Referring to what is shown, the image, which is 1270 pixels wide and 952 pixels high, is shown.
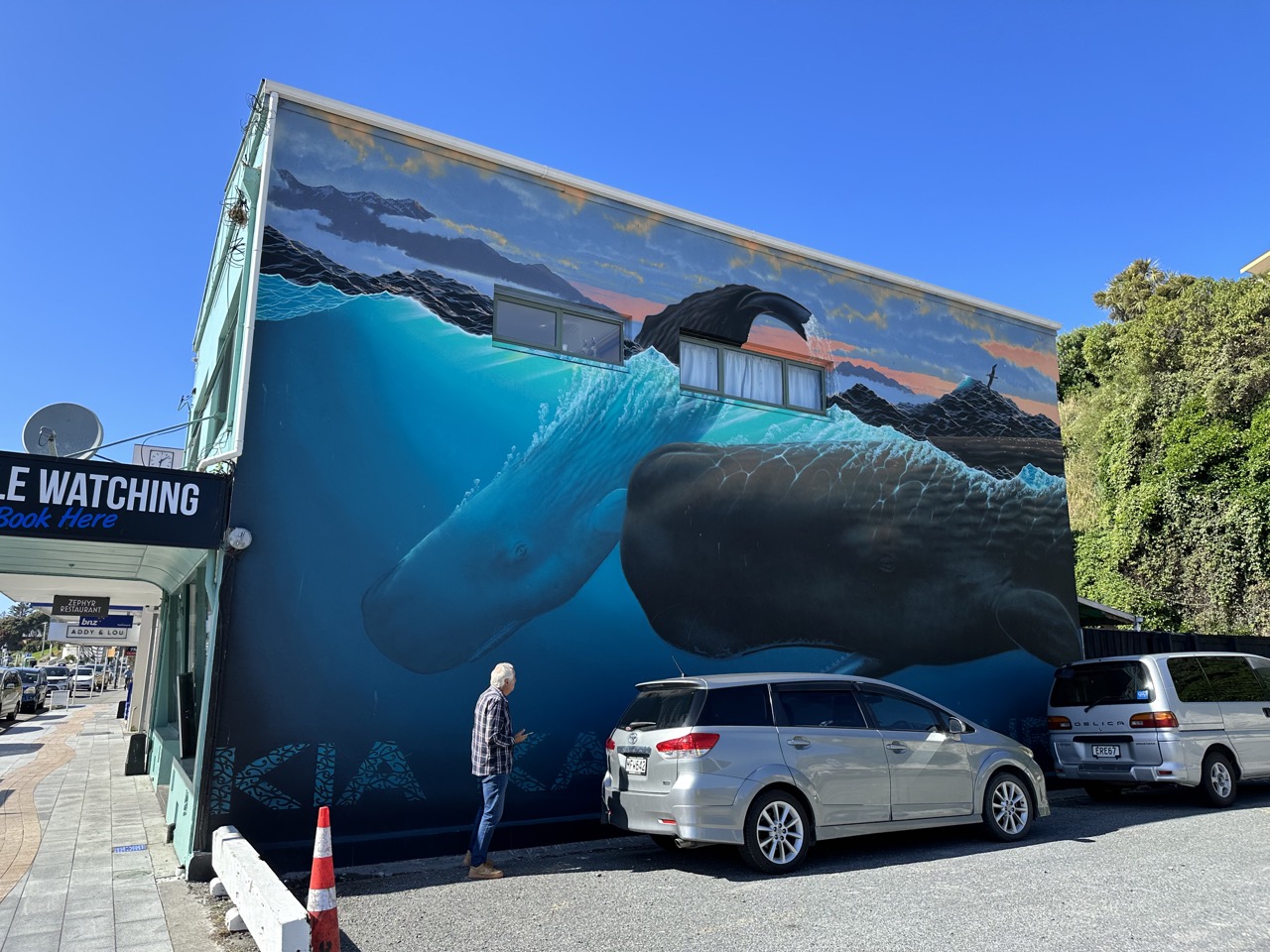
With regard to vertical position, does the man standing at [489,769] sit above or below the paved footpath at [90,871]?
above

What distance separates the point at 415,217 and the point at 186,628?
573 cm

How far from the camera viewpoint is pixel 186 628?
10.6 m

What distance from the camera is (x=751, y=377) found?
1119cm

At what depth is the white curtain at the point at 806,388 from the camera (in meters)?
11.5

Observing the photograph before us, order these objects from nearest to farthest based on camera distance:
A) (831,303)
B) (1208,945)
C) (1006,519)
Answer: (1208,945) → (831,303) → (1006,519)

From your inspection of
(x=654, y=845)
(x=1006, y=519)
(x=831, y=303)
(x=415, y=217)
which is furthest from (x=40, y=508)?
(x=1006, y=519)

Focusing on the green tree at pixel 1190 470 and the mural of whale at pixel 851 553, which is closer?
the mural of whale at pixel 851 553

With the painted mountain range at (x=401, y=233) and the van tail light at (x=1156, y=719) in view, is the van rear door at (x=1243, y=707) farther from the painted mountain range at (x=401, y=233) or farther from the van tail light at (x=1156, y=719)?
the painted mountain range at (x=401, y=233)

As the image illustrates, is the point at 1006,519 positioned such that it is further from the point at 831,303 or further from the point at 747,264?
the point at 747,264

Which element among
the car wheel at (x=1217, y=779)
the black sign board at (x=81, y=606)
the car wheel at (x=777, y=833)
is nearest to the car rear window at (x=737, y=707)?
the car wheel at (x=777, y=833)

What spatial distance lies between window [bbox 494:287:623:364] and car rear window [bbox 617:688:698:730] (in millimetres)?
3968

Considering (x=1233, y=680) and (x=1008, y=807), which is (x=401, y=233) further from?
(x=1233, y=680)

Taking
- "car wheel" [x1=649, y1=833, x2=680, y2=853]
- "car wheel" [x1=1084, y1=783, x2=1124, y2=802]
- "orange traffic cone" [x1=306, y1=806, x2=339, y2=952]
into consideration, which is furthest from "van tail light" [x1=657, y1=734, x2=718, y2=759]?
"car wheel" [x1=1084, y1=783, x2=1124, y2=802]

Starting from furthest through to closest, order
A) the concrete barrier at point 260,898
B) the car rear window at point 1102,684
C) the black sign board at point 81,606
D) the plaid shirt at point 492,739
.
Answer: the black sign board at point 81,606 < the car rear window at point 1102,684 < the plaid shirt at point 492,739 < the concrete barrier at point 260,898
